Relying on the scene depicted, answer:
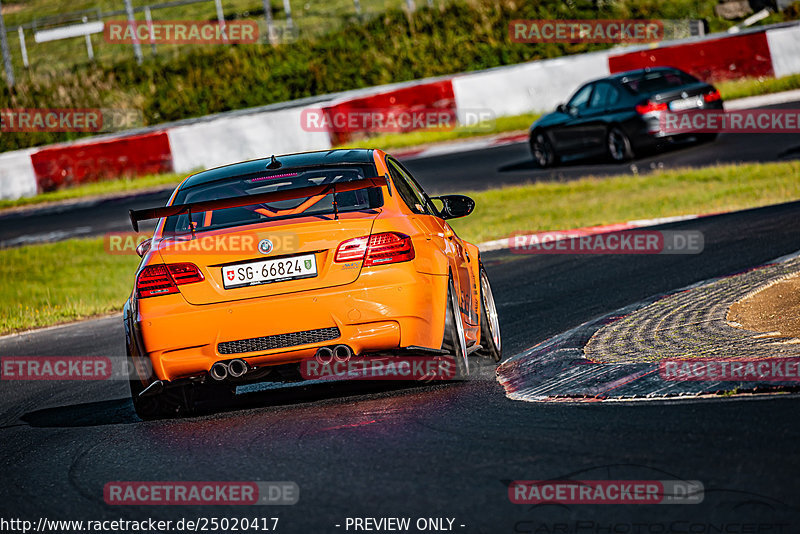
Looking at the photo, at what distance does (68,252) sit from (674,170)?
9.10 meters

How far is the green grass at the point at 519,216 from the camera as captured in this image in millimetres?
13727

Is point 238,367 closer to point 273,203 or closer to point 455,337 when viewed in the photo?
point 273,203

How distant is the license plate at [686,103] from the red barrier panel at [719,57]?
5929mm

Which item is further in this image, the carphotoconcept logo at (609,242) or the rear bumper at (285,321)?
the carphotoconcept logo at (609,242)

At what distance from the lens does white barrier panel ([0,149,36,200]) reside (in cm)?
2609

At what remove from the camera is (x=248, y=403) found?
6.80m

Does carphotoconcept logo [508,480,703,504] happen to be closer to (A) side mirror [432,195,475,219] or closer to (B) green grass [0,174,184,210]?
(A) side mirror [432,195,475,219]

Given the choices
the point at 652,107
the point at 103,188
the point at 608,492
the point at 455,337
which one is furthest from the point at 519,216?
the point at 103,188

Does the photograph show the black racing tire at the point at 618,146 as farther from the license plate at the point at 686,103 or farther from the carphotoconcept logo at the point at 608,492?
the carphotoconcept logo at the point at 608,492

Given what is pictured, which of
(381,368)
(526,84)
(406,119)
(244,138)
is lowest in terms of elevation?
(406,119)

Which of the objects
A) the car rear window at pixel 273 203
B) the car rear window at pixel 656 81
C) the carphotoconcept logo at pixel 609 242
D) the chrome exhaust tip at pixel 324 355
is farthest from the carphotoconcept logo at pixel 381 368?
the car rear window at pixel 656 81

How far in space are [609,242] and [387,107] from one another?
14312 mm

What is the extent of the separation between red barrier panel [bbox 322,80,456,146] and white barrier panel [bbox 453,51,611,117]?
12.3 inches

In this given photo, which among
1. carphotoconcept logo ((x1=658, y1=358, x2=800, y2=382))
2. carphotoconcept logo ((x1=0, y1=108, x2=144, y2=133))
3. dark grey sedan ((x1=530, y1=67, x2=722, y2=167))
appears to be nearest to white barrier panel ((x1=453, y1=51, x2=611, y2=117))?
dark grey sedan ((x1=530, y1=67, x2=722, y2=167))
